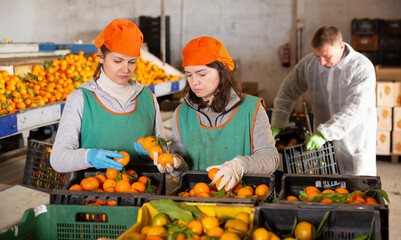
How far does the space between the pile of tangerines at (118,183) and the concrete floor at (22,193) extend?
1078mm

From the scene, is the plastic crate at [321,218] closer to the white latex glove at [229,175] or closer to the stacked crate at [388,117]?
the white latex glove at [229,175]

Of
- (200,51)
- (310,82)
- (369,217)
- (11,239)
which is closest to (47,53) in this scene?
(310,82)

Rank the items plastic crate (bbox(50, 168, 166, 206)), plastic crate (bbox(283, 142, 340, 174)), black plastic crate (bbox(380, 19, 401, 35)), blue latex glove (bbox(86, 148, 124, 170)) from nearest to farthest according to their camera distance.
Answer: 1. plastic crate (bbox(50, 168, 166, 206))
2. blue latex glove (bbox(86, 148, 124, 170))
3. plastic crate (bbox(283, 142, 340, 174))
4. black plastic crate (bbox(380, 19, 401, 35))

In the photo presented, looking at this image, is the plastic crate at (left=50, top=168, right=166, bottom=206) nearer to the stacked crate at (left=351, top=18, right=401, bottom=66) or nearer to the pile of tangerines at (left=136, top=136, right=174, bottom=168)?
the pile of tangerines at (left=136, top=136, right=174, bottom=168)

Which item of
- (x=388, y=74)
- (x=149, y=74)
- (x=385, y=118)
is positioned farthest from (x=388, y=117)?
(x=149, y=74)

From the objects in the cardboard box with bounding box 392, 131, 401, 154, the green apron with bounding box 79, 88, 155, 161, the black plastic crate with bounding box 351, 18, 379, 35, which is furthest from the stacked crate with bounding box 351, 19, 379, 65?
the green apron with bounding box 79, 88, 155, 161

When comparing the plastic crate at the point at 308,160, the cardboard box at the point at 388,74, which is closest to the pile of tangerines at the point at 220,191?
the plastic crate at the point at 308,160

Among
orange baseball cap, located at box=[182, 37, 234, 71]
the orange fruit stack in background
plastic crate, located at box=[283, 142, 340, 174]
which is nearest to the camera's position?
orange baseball cap, located at box=[182, 37, 234, 71]

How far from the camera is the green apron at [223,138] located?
2.51 meters

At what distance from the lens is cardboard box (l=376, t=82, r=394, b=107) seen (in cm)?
663

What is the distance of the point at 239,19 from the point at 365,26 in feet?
8.60

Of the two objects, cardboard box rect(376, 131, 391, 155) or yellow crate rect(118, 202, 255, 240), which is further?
cardboard box rect(376, 131, 391, 155)

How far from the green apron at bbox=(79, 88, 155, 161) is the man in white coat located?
1.38 metres

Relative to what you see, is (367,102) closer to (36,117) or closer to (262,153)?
(262,153)
